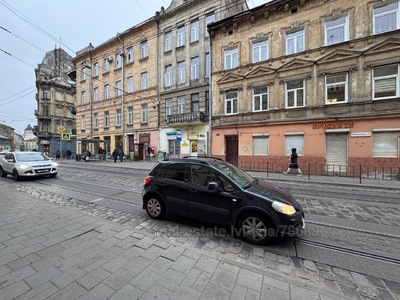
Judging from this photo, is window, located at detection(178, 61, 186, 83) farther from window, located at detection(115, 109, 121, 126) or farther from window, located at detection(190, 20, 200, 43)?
window, located at detection(115, 109, 121, 126)

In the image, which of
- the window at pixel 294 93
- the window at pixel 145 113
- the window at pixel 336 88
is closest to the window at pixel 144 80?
the window at pixel 145 113

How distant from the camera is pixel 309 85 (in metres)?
13.3

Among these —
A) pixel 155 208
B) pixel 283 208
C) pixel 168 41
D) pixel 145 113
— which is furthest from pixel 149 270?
pixel 168 41

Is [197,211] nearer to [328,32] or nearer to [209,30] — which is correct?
[328,32]

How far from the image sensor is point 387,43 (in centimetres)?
1112

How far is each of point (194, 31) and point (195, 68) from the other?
12.2 feet

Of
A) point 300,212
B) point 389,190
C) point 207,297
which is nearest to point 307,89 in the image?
point 389,190

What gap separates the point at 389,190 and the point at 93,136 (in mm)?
30876

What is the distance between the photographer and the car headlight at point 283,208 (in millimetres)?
3430

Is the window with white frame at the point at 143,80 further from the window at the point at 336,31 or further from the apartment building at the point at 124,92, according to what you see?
the window at the point at 336,31

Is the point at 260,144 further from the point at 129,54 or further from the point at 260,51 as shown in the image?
the point at 129,54

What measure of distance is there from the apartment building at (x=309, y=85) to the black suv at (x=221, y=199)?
31.6 feet

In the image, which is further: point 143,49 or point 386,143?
point 143,49

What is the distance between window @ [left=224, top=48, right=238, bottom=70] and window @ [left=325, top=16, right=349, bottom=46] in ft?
21.0
